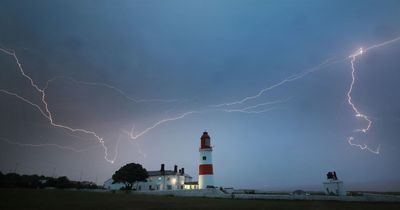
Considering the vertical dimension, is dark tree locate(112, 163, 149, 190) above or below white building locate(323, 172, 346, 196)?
above

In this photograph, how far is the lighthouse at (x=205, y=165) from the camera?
142 feet

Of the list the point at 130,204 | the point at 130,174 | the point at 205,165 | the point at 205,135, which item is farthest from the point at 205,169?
the point at 130,204

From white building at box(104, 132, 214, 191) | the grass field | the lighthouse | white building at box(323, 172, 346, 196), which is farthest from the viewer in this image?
white building at box(104, 132, 214, 191)

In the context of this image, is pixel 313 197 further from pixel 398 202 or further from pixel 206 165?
pixel 206 165

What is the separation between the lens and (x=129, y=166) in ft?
159

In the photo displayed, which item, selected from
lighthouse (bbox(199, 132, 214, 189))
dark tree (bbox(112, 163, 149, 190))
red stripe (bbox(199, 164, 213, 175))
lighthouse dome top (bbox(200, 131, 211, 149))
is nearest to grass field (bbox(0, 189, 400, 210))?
lighthouse (bbox(199, 132, 214, 189))

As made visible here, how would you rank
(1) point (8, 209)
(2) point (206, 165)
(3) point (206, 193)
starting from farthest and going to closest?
(2) point (206, 165), (3) point (206, 193), (1) point (8, 209)

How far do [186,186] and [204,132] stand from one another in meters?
14.7

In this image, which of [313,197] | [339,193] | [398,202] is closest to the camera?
[398,202]

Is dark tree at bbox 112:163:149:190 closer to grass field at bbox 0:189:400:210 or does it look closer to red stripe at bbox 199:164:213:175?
red stripe at bbox 199:164:213:175

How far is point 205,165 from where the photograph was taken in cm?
4428

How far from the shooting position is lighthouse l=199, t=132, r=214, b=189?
43.2 metres

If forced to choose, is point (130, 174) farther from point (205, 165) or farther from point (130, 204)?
point (130, 204)

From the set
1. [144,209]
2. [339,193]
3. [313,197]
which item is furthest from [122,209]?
[339,193]
